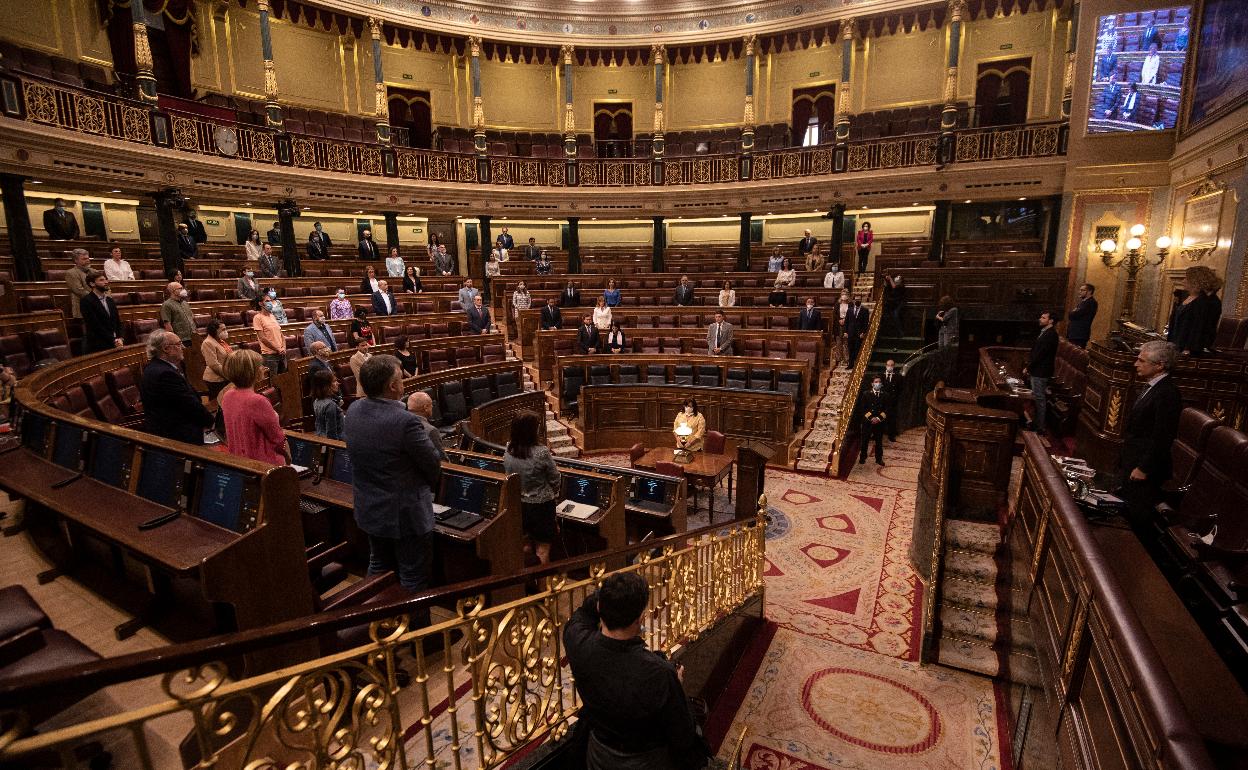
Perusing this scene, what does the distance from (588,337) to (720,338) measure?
225 centimetres

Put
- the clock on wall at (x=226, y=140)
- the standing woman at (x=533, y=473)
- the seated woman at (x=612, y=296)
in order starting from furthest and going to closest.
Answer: the seated woman at (x=612, y=296) → the clock on wall at (x=226, y=140) → the standing woman at (x=533, y=473)

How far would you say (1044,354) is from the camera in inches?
239

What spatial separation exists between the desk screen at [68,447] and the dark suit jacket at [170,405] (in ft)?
1.09

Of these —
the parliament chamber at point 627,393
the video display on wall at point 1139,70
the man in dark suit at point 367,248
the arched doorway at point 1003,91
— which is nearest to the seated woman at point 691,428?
the parliament chamber at point 627,393

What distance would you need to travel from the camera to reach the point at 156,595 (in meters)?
2.86

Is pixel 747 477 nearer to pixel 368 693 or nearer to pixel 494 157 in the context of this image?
pixel 368 693

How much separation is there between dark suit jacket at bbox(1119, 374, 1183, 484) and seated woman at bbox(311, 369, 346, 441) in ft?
17.3

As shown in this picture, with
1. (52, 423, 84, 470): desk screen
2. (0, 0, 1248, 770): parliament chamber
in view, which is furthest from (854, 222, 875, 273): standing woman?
(52, 423, 84, 470): desk screen

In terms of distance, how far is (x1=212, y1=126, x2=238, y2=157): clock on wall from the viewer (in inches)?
446

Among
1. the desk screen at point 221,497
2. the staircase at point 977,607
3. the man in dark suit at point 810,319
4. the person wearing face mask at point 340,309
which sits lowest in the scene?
the staircase at point 977,607

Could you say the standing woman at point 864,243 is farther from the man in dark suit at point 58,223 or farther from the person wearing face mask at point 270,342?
the man in dark suit at point 58,223

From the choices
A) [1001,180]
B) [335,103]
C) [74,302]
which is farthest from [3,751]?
[335,103]

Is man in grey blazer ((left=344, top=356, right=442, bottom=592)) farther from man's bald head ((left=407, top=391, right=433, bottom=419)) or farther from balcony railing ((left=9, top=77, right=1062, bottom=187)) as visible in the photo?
balcony railing ((left=9, top=77, right=1062, bottom=187))

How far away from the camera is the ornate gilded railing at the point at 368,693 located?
1.12 metres
